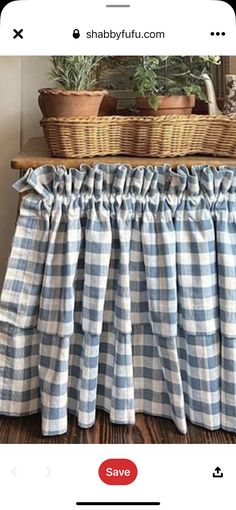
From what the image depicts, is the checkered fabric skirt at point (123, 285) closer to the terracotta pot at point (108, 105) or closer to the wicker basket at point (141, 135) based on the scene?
the wicker basket at point (141, 135)

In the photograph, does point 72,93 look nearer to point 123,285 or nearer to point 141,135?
point 141,135

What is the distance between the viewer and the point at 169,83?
710mm

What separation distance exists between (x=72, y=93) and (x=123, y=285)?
25cm

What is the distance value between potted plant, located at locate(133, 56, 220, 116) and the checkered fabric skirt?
0.34ft

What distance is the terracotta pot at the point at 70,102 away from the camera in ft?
2.11

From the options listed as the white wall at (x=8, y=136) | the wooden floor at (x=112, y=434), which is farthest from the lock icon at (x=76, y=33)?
the wooden floor at (x=112, y=434)

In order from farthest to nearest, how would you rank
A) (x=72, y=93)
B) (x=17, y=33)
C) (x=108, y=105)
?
(x=108, y=105) < (x=72, y=93) < (x=17, y=33)

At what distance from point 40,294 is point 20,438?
7.5 inches

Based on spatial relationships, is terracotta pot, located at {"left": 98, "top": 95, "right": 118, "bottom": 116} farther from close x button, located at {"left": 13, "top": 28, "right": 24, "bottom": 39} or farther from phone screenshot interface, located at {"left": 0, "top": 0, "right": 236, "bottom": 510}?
close x button, located at {"left": 13, "top": 28, "right": 24, "bottom": 39}

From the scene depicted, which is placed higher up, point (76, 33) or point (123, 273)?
point (76, 33)

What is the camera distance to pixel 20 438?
67 centimetres

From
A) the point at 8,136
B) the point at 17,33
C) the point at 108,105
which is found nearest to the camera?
the point at 17,33

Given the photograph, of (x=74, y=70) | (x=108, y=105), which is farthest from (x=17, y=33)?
(x=108, y=105)
